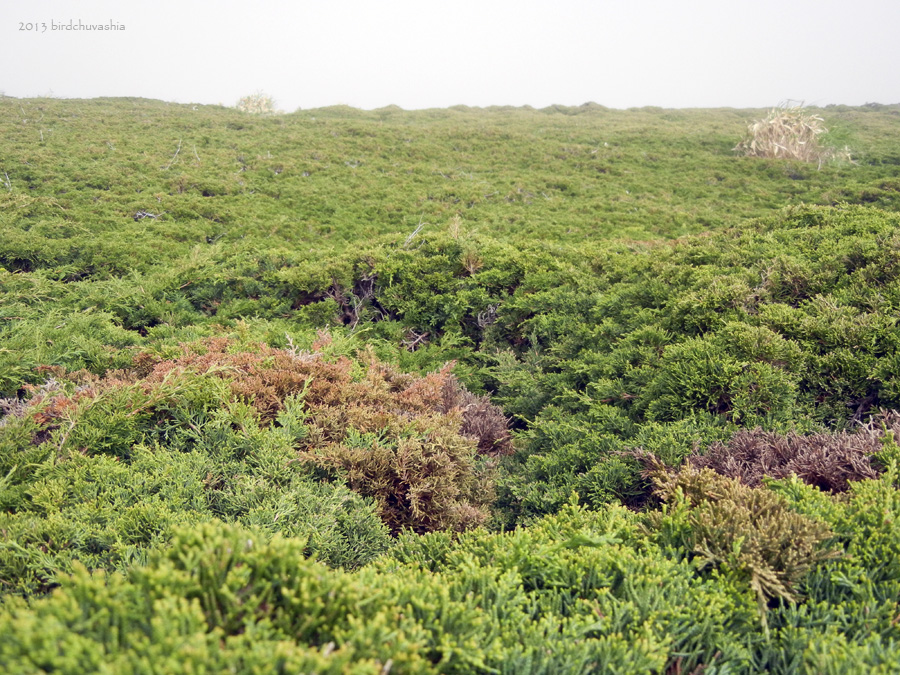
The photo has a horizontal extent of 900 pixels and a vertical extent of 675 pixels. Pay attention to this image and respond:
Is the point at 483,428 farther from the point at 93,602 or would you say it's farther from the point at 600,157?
the point at 600,157

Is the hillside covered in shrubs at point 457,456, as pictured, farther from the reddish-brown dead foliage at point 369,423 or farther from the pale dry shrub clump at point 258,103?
the pale dry shrub clump at point 258,103

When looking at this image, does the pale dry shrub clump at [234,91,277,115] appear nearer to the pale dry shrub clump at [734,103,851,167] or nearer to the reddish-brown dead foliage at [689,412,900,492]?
the pale dry shrub clump at [734,103,851,167]

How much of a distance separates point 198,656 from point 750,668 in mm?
2054

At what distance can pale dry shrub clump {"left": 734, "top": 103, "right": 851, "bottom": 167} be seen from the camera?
1945 cm

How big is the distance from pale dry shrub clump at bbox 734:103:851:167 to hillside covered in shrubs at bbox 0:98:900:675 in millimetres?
15098

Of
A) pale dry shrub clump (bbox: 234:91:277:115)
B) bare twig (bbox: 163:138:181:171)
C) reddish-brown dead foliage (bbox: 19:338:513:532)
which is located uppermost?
pale dry shrub clump (bbox: 234:91:277:115)

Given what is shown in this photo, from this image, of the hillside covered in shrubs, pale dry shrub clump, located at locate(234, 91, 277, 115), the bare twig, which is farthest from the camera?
pale dry shrub clump, located at locate(234, 91, 277, 115)

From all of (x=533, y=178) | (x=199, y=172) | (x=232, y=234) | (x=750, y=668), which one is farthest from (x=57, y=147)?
(x=750, y=668)

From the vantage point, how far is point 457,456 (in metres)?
3.87

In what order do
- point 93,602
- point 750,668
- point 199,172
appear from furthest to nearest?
point 199,172 < point 750,668 < point 93,602

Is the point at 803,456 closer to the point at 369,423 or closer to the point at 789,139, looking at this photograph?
the point at 369,423

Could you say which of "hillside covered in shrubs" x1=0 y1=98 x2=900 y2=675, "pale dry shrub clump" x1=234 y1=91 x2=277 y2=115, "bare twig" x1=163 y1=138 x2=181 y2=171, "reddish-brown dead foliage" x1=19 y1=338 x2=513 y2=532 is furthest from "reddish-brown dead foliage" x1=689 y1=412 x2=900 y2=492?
"pale dry shrub clump" x1=234 y1=91 x2=277 y2=115

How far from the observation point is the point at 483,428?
498cm

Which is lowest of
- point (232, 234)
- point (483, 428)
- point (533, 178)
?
point (483, 428)
